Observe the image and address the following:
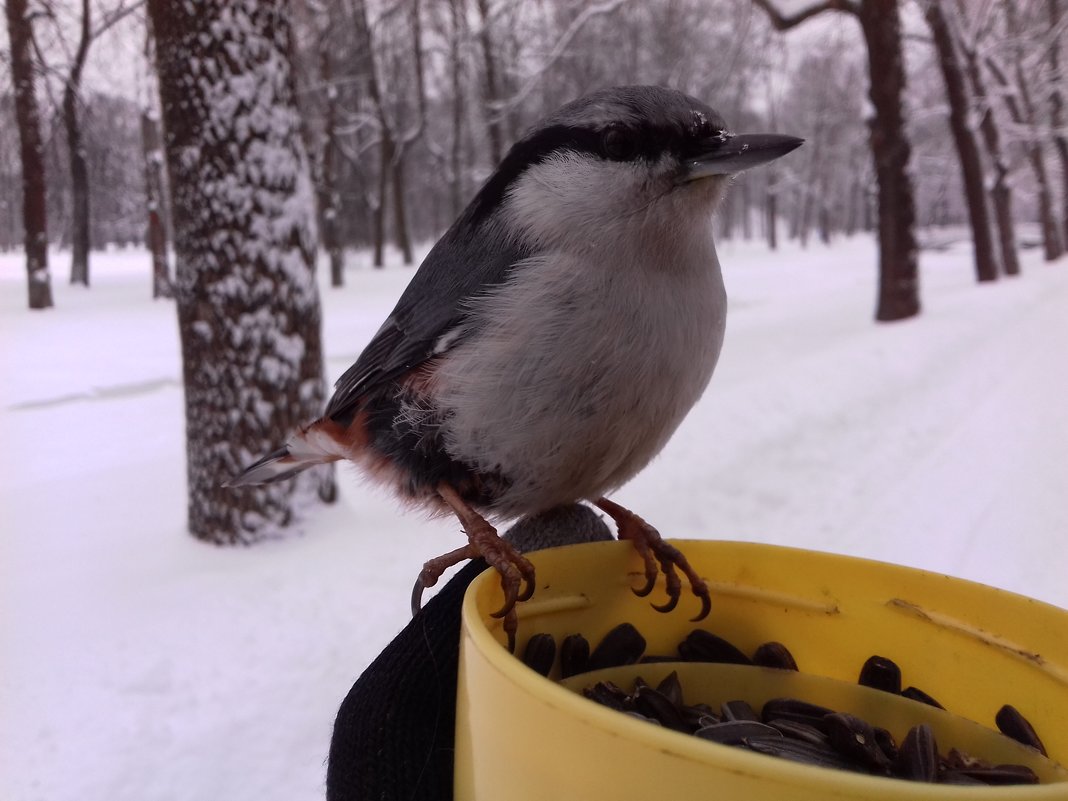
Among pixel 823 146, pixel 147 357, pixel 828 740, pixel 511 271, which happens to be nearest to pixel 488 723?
pixel 828 740

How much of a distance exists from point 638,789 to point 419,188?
2961 centimetres

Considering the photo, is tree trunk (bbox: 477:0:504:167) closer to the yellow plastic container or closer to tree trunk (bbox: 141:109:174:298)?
tree trunk (bbox: 141:109:174:298)

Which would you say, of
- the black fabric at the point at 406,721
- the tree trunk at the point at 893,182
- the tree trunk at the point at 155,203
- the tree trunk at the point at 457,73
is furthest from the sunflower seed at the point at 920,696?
the tree trunk at the point at 155,203

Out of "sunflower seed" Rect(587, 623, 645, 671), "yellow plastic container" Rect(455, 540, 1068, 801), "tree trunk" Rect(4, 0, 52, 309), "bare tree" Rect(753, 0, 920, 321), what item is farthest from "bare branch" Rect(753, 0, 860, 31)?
"sunflower seed" Rect(587, 623, 645, 671)

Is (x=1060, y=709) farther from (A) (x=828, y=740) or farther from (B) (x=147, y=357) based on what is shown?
(B) (x=147, y=357)

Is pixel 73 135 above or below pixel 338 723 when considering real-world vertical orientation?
above

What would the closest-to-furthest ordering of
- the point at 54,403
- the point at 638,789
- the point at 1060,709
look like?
the point at 638,789 < the point at 1060,709 < the point at 54,403

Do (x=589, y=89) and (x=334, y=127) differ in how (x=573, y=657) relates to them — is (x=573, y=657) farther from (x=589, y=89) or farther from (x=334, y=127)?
(x=334, y=127)

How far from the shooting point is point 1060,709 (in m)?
0.91

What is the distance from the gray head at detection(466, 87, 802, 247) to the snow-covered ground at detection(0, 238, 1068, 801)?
0.76 metres

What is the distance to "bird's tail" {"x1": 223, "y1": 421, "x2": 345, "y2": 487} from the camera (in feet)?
5.65

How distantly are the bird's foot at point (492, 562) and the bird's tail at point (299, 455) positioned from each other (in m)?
0.48

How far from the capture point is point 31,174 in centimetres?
1053

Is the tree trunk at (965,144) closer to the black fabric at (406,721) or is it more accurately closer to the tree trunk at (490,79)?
the tree trunk at (490,79)
